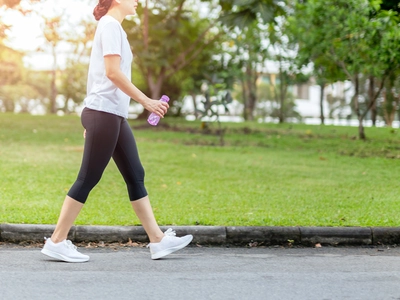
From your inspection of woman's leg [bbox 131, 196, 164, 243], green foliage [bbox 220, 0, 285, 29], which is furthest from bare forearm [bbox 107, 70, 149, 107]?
green foliage [bbox 220, 0, 285, 29]

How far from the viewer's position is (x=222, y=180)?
10086mm

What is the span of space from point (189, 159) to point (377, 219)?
5.78 meters

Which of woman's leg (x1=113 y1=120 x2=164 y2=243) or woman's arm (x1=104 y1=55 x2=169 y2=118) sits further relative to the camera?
woman's leg (x1=113 y1=120 x2=164 y2=243)

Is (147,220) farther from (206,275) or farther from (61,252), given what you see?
(206,275)

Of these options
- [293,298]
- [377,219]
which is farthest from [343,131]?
[293,298]

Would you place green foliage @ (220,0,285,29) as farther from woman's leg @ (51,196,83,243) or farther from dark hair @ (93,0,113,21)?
woman's leg @ (51,196,83,243)

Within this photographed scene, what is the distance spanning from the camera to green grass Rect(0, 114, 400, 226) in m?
7.12

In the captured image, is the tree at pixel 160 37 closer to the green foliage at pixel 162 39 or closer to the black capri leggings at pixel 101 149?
the green foliage at pixel 162 39

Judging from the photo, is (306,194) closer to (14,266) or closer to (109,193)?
(109,193)

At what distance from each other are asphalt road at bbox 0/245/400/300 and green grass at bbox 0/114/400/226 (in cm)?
82

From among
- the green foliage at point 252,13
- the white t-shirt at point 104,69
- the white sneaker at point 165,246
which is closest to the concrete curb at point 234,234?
the white sneaker at point 165,246

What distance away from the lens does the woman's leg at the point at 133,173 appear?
17.6ft

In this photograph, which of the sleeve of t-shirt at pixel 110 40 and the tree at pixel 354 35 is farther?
the tree at pixel 354 35

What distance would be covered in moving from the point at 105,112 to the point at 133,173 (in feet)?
1.89
